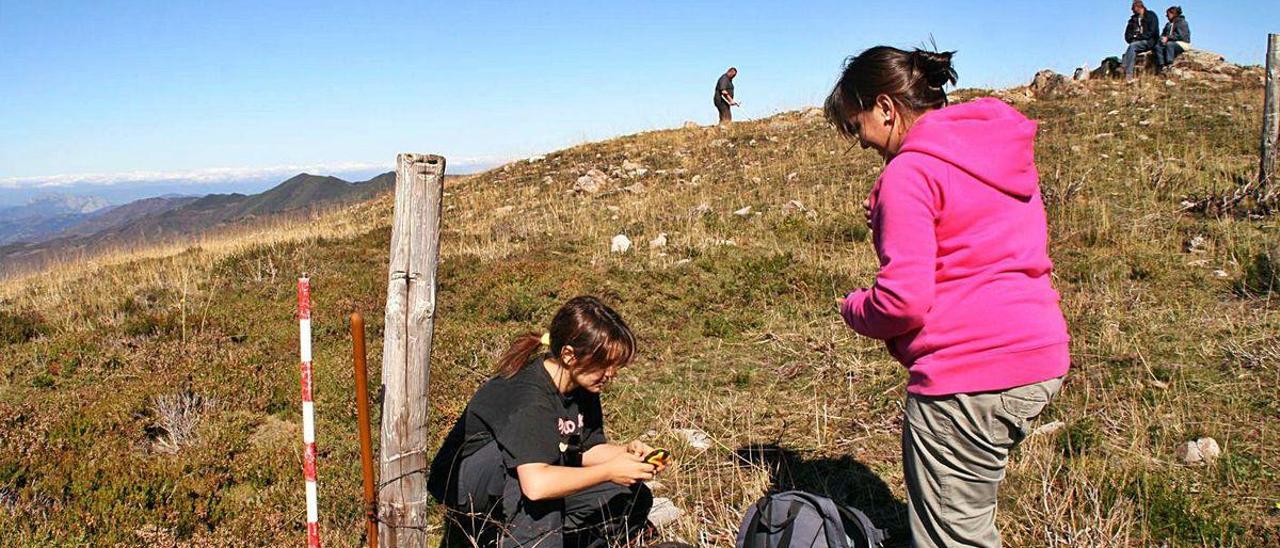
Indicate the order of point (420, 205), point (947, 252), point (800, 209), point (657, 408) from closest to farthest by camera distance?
point (947, 252) → point (420, 205) → point (657, 408) → point (800, 209)

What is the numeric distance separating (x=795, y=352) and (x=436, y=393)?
2802 millimetres

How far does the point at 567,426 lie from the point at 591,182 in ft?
42.9

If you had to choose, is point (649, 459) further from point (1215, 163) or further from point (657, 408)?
point (1215, 163)

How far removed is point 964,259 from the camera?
2.34m

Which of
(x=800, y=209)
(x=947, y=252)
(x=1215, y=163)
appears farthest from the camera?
(x=800, y=209)

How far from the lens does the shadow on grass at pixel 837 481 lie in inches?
155

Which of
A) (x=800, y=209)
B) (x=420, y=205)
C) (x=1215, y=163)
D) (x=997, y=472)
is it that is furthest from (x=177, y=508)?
(x=1215, y=163)

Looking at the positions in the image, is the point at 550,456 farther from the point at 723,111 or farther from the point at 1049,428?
the point at 723,111

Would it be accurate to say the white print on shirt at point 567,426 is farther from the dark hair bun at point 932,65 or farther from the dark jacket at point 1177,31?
the dark jacket at point 1177,31

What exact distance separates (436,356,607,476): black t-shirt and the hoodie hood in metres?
1.68

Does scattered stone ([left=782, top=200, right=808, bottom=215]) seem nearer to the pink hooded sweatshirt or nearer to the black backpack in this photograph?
the black backpack

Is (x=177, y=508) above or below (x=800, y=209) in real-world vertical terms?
below

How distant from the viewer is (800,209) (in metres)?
10.6

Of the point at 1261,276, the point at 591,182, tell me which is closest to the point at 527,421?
the point at 1261,276
